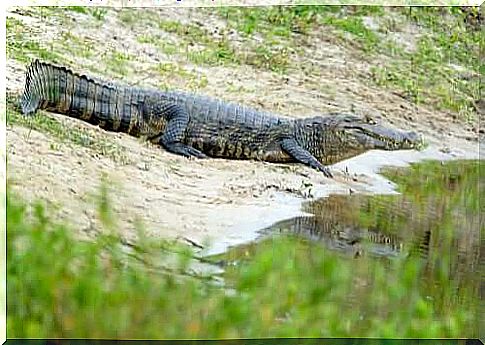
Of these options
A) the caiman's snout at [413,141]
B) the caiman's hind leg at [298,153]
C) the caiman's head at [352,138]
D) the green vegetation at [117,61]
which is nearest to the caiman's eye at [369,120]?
the caiman's head at [352,138]

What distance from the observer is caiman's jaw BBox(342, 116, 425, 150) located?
279 centimetres

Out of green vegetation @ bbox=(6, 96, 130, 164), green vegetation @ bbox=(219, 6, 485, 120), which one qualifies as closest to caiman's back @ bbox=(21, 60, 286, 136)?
green vegetation @ bbox=(6, 96, 130, 164)

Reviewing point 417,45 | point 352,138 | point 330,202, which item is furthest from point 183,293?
point 417,45

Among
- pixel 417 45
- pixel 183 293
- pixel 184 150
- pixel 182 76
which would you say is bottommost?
pixel 183 293

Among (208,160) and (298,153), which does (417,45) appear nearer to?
(298,153)

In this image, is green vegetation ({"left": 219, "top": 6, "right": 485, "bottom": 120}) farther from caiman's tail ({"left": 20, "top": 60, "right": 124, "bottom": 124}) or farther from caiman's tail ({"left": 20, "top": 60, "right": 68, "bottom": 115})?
caiman's tail ({"left": 20, "top": 60, "right": 68, "bottom": 115})

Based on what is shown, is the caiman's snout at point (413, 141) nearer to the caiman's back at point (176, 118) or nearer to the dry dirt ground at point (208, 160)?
the dry dirt ground at point (208, 160)

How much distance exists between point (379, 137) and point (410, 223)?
0.36m

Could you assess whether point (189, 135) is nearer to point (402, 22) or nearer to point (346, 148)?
point (346, 148)

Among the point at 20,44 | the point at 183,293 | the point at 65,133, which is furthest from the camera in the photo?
the point at 20,44

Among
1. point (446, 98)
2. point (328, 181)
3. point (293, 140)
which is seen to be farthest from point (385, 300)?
point (446, 98)

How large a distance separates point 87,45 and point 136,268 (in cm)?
95

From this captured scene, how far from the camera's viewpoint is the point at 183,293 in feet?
6.21

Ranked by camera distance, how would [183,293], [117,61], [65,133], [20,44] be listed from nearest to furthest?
[183,293] < [65,133] < [20,44] < [117,61]
